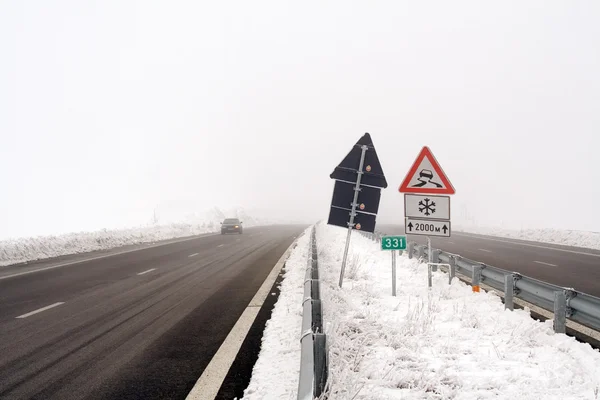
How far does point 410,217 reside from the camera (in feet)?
25.3

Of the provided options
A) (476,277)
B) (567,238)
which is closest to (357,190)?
(476,277)

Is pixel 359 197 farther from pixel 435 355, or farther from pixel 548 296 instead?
pixel 435 355

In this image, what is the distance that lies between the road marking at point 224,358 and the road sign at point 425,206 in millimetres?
3448

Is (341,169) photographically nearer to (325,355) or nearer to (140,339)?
(140,339)

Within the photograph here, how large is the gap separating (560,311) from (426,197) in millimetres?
3188

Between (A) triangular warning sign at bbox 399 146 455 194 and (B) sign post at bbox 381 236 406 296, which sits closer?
(A) triangular warning sign at bbox 399 146 455 194

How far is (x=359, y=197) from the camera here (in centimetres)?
850

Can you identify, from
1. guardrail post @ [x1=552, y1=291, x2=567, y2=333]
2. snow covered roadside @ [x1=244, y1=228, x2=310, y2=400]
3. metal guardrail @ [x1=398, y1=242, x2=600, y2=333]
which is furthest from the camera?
guardrail post @ [x1=552, y1=291, x2=567, y2=333]

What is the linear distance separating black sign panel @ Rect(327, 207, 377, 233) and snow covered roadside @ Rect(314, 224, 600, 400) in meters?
1.82

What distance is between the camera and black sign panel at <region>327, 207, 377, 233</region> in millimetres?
8383

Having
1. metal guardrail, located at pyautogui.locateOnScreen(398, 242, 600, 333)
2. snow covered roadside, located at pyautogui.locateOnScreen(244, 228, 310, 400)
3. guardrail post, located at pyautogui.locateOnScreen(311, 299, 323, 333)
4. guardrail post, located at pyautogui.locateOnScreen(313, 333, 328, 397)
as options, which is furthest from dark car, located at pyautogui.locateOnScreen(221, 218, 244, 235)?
guardrail post, located at pyautogui.locateOnScreen(313, 333, 328, 397)

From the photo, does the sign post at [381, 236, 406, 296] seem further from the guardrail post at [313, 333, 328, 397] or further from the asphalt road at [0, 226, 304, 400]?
the guardrail post at [313, 333, 328, 397]

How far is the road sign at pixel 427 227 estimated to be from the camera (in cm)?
751

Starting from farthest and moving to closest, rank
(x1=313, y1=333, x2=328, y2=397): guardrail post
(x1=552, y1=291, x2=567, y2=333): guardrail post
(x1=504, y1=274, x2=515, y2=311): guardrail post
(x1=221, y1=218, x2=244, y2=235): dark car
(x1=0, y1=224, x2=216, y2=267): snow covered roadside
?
(x1=221, y1=218, x2=244, y2=235): dark car
(x1=0, y1=224, x2=216, y2=267): snow covered roadside
(x1=504, y1=274, x2=515, y2=311): guardrail post
(x1=552, y1=291, x2=567, y2=333): guardrail post
(x1=313, y1=333, x2=328, y2=397): guardrail post
